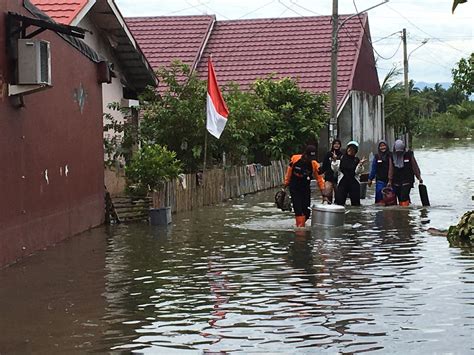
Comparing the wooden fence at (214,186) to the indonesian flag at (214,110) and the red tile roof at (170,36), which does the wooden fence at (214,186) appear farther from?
the red tile roof at (170,36)

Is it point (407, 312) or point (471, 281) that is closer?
point (407, 312)

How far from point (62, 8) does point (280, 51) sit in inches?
996

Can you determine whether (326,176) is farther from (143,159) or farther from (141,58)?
(141,58)

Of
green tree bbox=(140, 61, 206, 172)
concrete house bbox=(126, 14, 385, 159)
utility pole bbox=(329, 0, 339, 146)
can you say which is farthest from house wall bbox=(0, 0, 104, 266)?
concrete house bbox=(126, 14, 385, 159)

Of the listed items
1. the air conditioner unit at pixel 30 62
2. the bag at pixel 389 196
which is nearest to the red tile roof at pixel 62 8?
the air conditioner unit at pixel 30 62

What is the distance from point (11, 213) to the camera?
47.5 feet

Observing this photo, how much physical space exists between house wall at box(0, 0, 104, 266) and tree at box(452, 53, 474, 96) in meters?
24.1

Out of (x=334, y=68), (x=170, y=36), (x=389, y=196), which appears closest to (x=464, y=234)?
(x=389, y=196)

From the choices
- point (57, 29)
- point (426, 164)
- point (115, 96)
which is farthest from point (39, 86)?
point (426, 164)

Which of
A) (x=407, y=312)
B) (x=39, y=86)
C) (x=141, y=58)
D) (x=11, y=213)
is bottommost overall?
(x=407, y=312)

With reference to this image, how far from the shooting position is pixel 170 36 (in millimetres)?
47781

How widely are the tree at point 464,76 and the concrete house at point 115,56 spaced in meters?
17.7

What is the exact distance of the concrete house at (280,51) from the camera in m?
43.4

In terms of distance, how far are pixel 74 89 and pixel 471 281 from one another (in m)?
9.08
